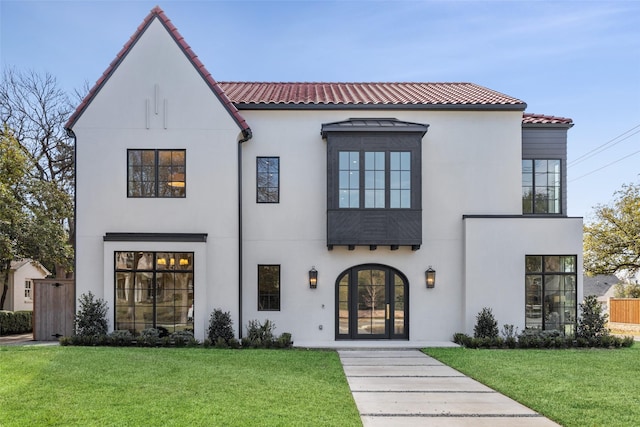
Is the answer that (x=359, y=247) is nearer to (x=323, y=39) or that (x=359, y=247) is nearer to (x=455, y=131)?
(x=455, y=131)

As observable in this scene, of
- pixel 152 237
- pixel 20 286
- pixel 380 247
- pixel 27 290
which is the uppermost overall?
pixel 152 237

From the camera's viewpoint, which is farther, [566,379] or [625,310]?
[625,310]

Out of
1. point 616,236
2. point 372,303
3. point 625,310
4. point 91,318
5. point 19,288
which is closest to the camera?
point 91,318

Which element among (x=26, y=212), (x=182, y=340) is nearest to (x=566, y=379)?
(x=182, y=340)

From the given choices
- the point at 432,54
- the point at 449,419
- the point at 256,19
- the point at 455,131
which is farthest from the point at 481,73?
the point at 449,419

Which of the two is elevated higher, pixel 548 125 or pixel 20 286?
pixel 548 125

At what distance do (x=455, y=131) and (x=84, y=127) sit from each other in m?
10.9

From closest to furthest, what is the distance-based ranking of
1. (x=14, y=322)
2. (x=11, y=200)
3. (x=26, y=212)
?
1. (x=11, y=200)
2. (x=14, y=322)
3. (x=26, y=212)

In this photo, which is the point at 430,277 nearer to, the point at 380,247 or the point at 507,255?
the point at 380,247

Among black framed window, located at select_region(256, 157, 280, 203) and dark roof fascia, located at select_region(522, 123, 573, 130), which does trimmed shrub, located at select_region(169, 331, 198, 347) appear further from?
dark roof fascia, located at select_region(522, 123, 573, 130)

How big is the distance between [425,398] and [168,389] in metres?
4.12

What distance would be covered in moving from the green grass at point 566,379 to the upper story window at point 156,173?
841cm

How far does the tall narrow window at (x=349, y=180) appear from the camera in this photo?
14.6 metres

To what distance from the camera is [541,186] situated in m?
15.8
